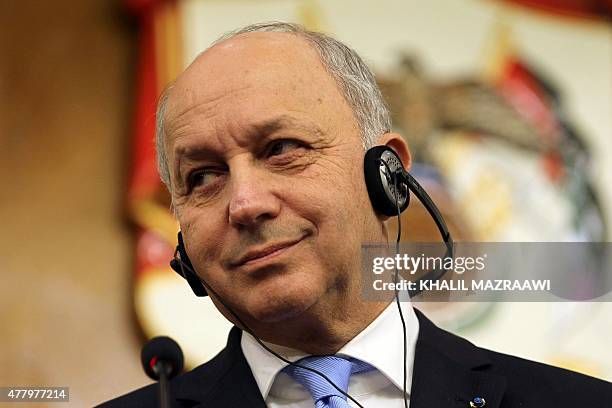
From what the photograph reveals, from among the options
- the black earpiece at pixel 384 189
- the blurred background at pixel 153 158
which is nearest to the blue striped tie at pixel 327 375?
the black earpiece at pixel 384 189

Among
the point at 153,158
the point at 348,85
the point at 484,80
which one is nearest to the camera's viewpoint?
the point at 348,85

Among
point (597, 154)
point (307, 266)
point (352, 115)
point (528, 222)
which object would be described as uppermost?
point (597, 154)

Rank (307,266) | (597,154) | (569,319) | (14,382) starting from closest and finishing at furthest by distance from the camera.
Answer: (307,266) → (14,382) → (569,319) → (597,154)

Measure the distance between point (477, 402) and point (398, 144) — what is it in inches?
19.6

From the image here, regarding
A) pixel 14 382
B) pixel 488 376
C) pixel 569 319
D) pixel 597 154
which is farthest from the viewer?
pixel 597 154

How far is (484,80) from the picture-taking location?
13.8ft

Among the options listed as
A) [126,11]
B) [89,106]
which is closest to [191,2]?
[126,11]

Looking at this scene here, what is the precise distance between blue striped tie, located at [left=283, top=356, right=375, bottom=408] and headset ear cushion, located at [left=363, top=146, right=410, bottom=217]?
27 centimetres

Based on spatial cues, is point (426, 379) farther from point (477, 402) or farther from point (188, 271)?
point (188, 271)

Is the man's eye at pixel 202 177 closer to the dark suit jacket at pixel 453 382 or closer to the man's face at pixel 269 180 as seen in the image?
the man's face at pixel 269 180

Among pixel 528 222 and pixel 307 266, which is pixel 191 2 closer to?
pixel 528 222

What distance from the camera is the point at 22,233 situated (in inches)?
144

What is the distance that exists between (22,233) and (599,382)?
2.39m

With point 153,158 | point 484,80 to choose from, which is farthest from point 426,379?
point 484,80
